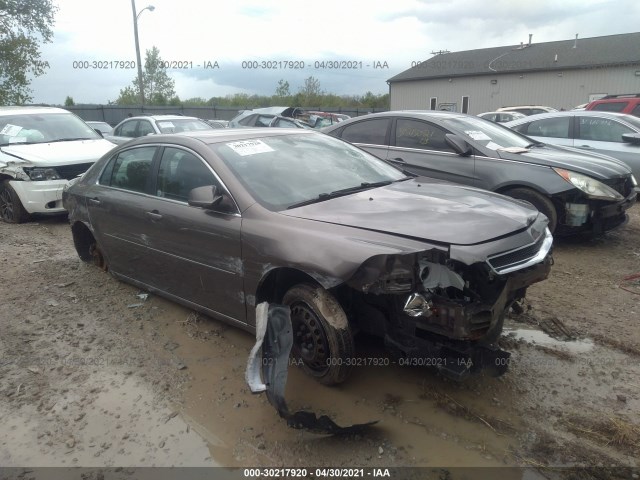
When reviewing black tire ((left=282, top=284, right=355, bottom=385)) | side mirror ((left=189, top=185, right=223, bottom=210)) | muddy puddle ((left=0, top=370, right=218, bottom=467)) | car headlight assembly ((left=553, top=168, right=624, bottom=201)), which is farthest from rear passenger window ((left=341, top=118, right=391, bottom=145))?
muddy puddle ((left=0, top=370, right=218, bottom=467))

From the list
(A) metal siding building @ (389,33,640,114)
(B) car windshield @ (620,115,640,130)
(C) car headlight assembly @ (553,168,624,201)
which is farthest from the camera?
(A) metal siding building @ (389,33,640,114)

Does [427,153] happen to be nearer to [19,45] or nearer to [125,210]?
[125,210]

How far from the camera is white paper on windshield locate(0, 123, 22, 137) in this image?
8102 millimetres

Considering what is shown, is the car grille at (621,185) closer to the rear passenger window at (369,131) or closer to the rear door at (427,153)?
the rear door at (427,153)

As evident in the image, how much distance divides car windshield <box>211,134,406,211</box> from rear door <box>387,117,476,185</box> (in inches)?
71.7

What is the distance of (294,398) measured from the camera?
309 cm

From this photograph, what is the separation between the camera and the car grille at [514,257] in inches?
107

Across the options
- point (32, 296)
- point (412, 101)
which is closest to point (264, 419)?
point (32, 296)

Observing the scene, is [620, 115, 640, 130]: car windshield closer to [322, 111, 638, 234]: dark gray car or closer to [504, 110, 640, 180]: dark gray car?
[504, 110, 640, 180]: dark gray car

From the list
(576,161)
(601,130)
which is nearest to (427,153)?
(576,161)

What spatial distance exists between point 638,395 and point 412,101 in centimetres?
3845

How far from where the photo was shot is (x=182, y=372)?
347cm

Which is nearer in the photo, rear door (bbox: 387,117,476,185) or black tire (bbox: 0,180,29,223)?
rear door (bbox: 387,117,476,185)

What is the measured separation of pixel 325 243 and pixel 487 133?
4.14m
